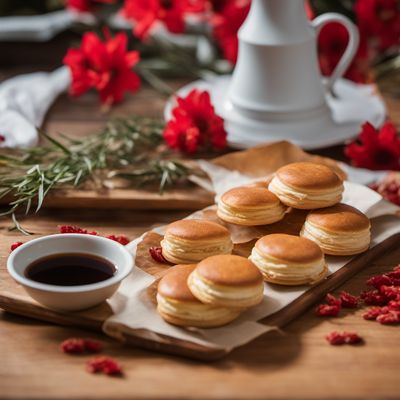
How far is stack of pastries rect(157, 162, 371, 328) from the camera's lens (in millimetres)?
1166

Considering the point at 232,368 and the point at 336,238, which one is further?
the point at 336,238

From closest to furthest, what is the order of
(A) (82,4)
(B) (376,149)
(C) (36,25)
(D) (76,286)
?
(D) (76,286)
(B) (376,149)
(A) (82,4)
(C) (36,25)

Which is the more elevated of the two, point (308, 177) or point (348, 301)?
point (308, 177)

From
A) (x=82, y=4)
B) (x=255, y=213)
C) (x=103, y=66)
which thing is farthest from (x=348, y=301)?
(x=82, y=4)

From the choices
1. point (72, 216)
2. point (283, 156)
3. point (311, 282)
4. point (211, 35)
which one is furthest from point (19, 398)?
point (211, 35)

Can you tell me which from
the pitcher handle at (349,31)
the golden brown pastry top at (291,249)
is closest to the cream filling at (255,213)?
the golden brown pastry top at (291,249)

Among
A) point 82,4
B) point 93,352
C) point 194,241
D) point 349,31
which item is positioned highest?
point 349,31

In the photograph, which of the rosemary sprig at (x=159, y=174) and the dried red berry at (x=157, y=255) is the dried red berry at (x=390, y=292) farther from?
the rosemary sprig at (x=159, y=174)

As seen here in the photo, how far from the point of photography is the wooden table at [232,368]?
1.07m

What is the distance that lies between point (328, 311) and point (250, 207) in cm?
24

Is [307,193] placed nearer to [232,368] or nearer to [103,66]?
[232,368]

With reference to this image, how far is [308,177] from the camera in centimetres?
143

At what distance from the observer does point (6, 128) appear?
1878mm

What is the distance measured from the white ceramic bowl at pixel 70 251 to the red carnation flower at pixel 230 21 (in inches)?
39.3
